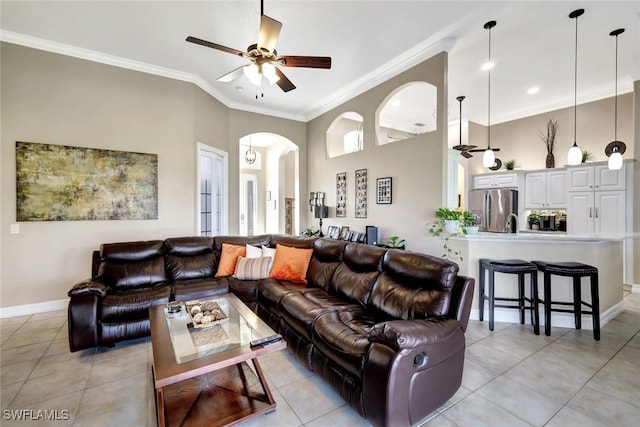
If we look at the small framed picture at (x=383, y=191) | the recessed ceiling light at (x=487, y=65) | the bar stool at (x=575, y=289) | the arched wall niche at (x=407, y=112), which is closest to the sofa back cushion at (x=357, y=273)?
the small framed picture at (x=383, y=191)

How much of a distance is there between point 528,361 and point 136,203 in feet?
17.4

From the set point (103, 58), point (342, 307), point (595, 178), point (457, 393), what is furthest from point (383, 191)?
point (103, 58)

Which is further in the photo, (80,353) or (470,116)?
(470,116)

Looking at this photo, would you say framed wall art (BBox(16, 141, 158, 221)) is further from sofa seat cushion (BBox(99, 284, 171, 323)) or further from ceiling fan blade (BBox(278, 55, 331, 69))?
ceiling fan blade (BBox(278, 55, 331, 69))

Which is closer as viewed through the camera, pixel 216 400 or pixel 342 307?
pixel 216 400

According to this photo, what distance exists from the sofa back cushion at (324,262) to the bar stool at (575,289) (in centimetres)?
230

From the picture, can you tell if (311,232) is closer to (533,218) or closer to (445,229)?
(445,229)

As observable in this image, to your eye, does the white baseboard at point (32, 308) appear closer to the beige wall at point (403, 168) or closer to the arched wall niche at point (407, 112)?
the beige wall at point (403, 168)

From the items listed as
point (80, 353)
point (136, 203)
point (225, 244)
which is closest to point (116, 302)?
point (80, 353)

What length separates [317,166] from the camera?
6.31 metres

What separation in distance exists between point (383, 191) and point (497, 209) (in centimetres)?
327

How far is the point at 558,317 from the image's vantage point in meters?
3.23

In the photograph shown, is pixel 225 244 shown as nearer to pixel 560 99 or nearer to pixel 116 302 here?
pixel 116 302

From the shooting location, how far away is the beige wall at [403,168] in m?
3.77
